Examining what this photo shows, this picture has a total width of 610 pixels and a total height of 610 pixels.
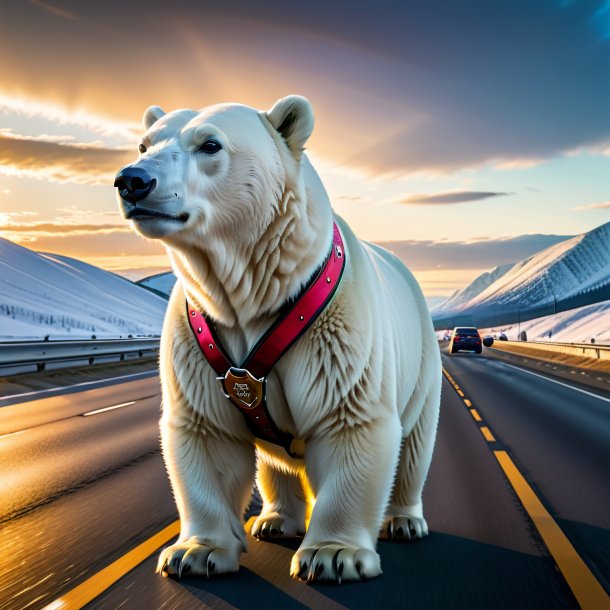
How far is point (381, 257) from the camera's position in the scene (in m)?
5.43

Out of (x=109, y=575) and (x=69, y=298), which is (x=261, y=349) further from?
(x=69, y=298)

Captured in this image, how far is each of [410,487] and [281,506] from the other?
766mm

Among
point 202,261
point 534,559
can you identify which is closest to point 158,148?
point 202,261

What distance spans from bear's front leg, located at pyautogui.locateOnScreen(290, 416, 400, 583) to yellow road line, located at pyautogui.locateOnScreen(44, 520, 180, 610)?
3.04 ft

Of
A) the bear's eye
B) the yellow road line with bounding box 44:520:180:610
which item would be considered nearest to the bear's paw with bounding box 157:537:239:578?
the yellow road line with bounding box 44:520:180:610

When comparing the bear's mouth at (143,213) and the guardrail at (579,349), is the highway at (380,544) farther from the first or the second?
the guardrail at (579,349)

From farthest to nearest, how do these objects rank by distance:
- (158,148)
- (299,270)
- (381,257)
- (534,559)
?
(381,257)
(534,559)
(299,270)
(158,148)

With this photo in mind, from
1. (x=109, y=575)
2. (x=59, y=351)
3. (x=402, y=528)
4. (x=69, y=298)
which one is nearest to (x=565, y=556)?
(x=402, y=528)

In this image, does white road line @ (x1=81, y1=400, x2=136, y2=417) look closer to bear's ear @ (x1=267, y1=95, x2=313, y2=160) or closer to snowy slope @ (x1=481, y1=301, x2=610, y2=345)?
bear's ear @ (x1=267, y1=95, x2=313, y2=160)

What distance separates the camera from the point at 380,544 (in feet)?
14.7

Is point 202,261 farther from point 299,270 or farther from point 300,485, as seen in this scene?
point 300,485

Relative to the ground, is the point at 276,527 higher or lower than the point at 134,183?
lower

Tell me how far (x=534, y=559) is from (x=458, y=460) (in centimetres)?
368

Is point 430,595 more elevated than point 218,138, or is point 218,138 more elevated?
point 218,138
